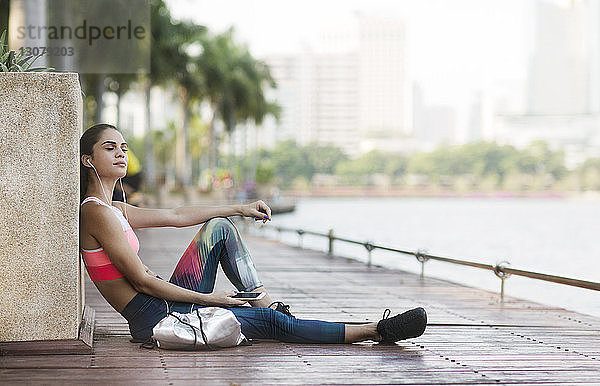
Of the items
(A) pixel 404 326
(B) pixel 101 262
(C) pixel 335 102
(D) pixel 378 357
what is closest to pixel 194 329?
(B) pixel 101 262

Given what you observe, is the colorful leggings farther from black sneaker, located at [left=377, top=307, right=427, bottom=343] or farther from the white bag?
black sneaker, located at [left=377, top=307, right=427, bottom=343]

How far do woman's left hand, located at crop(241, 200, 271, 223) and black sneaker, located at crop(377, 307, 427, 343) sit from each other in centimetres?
96

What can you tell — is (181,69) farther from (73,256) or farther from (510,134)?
(510,134)

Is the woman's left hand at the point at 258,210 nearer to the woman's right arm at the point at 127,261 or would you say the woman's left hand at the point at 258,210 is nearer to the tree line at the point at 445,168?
the woman's right arm at the point at 127,261

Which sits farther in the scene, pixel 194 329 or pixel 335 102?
pixel 335 102

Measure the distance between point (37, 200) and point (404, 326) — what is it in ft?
7.22

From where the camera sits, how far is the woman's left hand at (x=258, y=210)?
5285 mm

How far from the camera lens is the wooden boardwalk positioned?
4.37 metres

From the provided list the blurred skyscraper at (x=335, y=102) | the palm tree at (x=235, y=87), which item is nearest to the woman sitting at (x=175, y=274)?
the palm tree at (x=235, y=87)

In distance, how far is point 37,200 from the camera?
4.65 m

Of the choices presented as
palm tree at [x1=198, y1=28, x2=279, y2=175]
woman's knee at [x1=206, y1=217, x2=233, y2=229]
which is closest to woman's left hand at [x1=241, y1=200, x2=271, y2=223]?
woman's knee at [x1=206, y1=217, x2=233, y2=229]

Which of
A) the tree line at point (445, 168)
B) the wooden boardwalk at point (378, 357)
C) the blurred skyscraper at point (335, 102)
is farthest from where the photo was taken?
the blurred skyscraper at point (335, 102)

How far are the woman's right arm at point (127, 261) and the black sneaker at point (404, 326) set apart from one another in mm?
1040

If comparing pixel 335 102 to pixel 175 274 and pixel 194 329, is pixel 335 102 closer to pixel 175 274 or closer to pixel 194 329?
pixel 175 274
